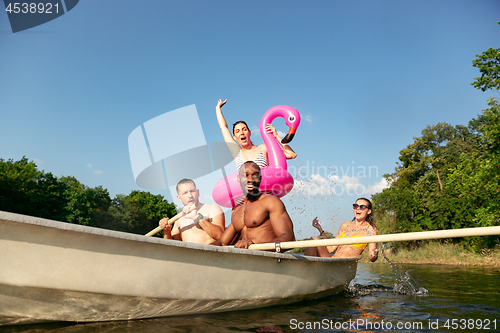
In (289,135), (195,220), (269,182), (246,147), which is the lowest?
(195,220)

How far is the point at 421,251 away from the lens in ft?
53.6

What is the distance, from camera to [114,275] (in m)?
2.82

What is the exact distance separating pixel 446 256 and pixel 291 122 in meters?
13.3

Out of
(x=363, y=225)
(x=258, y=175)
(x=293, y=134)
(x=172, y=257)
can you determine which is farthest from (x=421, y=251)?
(x=172, y=257)

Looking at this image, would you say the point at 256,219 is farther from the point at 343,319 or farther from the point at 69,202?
the point at 69,202

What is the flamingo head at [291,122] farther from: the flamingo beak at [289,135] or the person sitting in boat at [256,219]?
the person sitting in boat at [256,219]

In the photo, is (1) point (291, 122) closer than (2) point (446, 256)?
Yes

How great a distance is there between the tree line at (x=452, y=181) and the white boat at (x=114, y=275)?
15977mm

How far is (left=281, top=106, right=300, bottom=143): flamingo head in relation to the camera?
231 inches

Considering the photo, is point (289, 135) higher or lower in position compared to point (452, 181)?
lower

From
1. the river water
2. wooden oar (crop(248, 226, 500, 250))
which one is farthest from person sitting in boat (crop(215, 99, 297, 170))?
the river water

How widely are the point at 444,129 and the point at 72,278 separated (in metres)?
44.0

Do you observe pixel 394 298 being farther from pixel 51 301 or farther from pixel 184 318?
pixel 51 301

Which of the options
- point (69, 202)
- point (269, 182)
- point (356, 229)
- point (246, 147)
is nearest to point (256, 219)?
point (269, 182)
